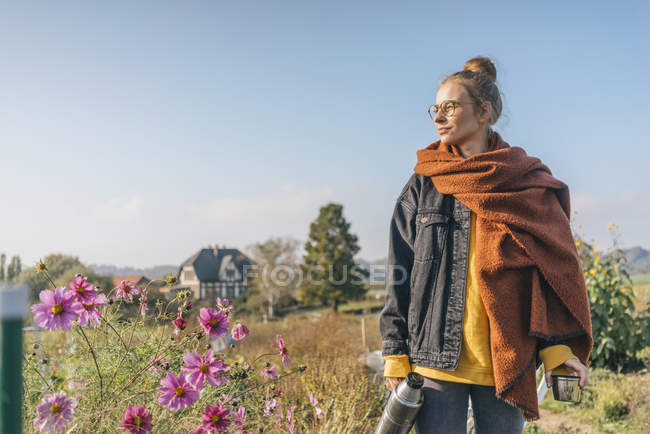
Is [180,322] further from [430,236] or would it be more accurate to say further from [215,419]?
[430,236]

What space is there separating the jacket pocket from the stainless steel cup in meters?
0.54

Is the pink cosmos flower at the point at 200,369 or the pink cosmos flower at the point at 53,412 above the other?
the pink cosmos flower at the point at 200,369

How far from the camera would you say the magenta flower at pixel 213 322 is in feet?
5.76

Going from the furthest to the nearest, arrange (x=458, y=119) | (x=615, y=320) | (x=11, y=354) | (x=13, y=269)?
(x=13, y=269) → (x=615, y=320) → (x=458, y=119) → (x=11, y=354)

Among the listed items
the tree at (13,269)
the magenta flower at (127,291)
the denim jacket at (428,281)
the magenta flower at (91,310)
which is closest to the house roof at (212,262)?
the tree at (13,269)

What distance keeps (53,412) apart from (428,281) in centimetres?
122

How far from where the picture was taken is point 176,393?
157 cm

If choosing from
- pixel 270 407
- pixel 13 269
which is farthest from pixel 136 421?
pixel 13 269

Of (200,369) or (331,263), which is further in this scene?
(331,263)

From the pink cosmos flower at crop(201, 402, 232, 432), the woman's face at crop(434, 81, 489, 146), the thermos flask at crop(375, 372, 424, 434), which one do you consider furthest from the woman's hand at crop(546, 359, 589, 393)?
the pink cosmos flower at crop(201, 402, 232, 432)

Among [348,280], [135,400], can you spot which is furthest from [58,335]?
[348,280]

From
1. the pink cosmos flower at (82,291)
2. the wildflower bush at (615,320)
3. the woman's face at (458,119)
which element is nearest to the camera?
the pink cosmos flower at (82,291)

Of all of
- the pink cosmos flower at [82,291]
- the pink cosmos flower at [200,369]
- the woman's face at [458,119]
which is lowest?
the pink cosmos flower at [200,369]

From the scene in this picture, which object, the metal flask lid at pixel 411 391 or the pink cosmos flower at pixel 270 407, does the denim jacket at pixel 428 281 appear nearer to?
the metal flask lid at pixel 411 391
